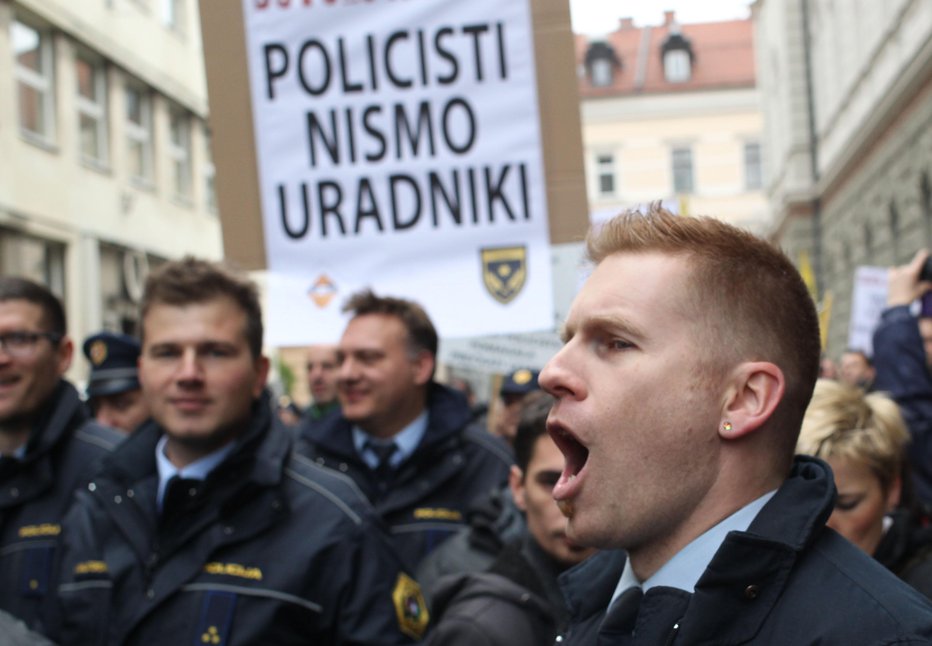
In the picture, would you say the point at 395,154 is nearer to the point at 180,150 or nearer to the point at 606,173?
the point at 180,150

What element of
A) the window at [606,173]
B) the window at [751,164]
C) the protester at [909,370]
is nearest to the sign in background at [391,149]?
the protester at [909,370]

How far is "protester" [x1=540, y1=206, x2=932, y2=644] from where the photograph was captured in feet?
5.69

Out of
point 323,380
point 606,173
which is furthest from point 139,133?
point 606,173

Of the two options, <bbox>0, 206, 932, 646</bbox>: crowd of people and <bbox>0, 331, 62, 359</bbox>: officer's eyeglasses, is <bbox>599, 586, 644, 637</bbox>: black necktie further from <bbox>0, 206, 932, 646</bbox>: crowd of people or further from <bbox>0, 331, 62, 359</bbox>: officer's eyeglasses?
<bbox>0, 331, 62, 359</bbox>: officer's eyeglasses

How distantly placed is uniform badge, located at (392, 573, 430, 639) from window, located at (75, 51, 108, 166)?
1905 centimetres

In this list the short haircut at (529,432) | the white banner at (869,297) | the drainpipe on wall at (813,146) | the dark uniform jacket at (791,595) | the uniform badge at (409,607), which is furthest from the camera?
the drainpipe on wall at (813,146)

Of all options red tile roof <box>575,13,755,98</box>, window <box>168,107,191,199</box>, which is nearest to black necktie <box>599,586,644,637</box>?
window <box>168,107,191,199</box>

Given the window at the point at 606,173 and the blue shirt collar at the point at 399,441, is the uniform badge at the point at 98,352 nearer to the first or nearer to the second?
the blue shirt collar at the point at 399,441

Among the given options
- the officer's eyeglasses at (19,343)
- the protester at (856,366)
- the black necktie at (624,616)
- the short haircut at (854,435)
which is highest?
the officer's eyeglasses at (19,343)

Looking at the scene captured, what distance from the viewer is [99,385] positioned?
6.30 meters

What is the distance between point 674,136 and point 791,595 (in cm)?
5127

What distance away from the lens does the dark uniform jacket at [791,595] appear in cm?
166

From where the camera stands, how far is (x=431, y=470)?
201 inches

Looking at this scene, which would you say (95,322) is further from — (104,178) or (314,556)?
(314,556)
